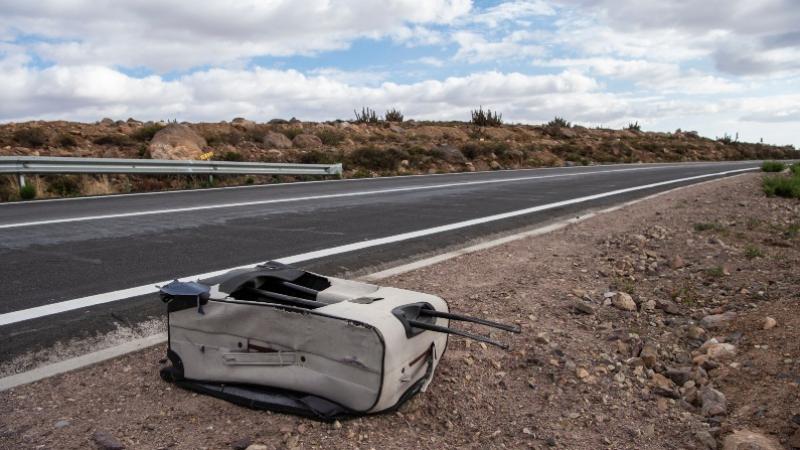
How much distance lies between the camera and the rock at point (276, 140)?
75.7ft

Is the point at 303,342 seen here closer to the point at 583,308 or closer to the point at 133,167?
the point at 583,308

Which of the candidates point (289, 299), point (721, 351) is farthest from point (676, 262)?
point (289, 299)

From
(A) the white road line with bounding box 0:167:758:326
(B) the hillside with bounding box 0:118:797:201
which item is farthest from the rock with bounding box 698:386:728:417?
(B) the hillside with bounding box 0:118:797:201

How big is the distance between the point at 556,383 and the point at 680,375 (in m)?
0.73

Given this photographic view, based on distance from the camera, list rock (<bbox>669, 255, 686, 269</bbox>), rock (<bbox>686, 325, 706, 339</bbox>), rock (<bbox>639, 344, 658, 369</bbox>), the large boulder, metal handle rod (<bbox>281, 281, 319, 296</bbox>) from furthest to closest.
→ the large boulder < rock (<bbox>669, 255, 686, 269</bbox>) < rock (<bbox>686, 325, 706, 339</bbox>) < rock (<bbox>639, 344, 658, 369</bbox>) < metal handle rod (<bbox>281, 281, 319, 296</bbox>)

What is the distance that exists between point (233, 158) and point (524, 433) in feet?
53.1

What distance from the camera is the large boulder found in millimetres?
17391

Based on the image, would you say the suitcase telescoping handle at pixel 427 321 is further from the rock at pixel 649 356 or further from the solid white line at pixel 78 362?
the solid white line at pixel 78 362

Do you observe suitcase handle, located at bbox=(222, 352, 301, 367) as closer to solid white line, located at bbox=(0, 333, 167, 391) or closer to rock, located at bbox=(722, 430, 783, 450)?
solid white line, located at bbox=(0, 333, 167, 391)

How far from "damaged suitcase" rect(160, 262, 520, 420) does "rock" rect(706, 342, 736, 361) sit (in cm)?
158

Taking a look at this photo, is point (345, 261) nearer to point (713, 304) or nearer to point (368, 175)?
point (713, 304)

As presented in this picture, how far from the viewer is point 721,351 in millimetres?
3494

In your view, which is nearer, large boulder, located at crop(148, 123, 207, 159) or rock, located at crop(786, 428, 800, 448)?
rock, located at crop(786, 428, 800, 448)

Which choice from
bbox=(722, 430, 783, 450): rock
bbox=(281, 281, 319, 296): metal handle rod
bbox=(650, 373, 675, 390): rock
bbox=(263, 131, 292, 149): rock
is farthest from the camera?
bbox=(263, 131, 292, 149): rock
